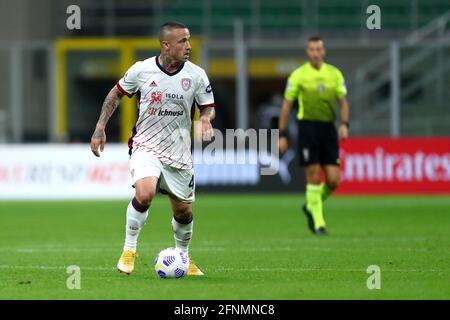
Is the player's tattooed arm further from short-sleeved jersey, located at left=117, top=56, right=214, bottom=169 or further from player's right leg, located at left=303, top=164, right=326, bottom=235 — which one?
player's right leg, located at left=303, top=164, right=326, bottom=235

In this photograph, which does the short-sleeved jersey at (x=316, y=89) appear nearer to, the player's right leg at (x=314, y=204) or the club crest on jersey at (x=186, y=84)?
the player's right leg at (x=314, y=204)

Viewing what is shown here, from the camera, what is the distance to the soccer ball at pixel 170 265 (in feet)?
33.5

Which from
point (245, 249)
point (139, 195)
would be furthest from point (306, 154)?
point (139, 195)

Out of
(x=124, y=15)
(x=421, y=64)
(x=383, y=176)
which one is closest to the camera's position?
(x=383, y=176)

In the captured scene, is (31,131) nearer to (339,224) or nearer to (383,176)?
(383,176)

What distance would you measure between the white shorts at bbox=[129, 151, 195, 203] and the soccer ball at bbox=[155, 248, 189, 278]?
51cm

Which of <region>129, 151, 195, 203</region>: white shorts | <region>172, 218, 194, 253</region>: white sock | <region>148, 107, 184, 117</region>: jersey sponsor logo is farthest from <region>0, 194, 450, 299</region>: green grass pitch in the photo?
<region>148, 107, 184, 117</region>: jersey sponsor logo

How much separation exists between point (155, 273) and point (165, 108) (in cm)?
150

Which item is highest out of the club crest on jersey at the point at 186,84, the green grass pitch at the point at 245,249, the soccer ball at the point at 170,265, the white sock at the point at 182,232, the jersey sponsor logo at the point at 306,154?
the club crest on jersey at the point at 186,84

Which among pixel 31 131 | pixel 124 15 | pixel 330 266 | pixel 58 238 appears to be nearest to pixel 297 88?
pixel 58 238

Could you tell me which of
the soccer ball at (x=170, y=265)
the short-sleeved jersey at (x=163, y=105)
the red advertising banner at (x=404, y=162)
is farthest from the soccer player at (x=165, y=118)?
the red advertising banner at (x=404, y=162)

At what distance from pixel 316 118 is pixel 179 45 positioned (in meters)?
5.98

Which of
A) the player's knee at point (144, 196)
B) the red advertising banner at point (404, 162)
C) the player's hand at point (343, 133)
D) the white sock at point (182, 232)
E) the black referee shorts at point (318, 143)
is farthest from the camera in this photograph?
the red advertising banner at point (404, 162)

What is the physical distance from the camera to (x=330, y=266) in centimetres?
1132
